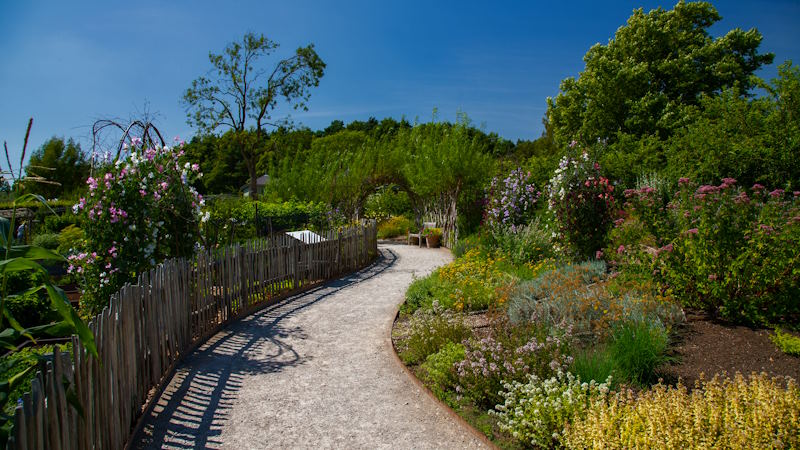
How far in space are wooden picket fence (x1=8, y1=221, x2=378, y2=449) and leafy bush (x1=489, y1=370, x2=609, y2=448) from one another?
280cm

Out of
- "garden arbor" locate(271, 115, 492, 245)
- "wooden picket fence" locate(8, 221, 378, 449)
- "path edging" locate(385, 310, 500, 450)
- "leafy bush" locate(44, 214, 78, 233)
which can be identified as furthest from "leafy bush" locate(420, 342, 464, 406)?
"leafy bush" locate(44, 214, 78, 233)

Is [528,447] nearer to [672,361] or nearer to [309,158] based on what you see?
[672,361]

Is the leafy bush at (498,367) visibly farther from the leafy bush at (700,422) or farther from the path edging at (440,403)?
the leafy bush at (700,422)

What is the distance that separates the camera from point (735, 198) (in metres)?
5.95

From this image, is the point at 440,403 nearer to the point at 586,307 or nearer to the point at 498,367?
the point at 498,367

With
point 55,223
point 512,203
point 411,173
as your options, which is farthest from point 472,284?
point 55,223

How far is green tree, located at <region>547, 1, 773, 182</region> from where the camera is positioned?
2075cm

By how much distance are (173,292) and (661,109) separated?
21.9 meters

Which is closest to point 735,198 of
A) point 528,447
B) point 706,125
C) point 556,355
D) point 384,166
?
point 556,355

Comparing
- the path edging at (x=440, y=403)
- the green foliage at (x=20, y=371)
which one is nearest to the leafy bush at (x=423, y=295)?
the path edging at (x=440, y=403)

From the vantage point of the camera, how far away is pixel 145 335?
4410 mm

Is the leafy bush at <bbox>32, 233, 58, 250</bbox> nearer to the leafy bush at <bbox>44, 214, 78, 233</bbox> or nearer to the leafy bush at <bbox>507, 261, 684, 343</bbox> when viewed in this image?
the leafy bush at <bbox>44, 214, 78, 233</bbox>

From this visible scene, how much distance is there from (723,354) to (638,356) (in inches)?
50.4

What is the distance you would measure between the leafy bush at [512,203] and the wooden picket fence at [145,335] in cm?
648
